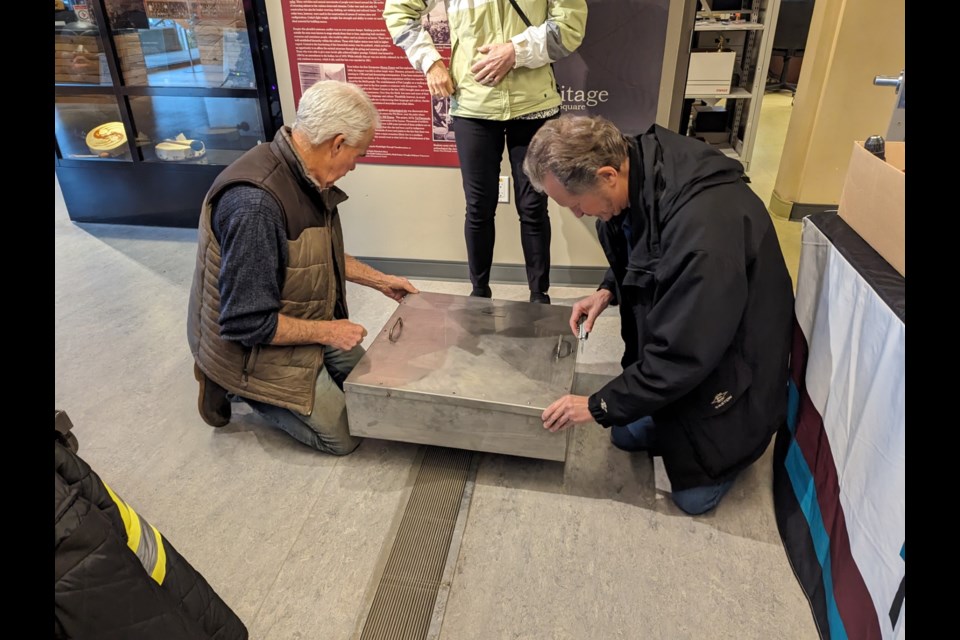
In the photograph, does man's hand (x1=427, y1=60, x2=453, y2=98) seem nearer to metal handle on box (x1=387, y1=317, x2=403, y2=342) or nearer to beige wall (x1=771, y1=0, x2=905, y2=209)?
metal handle on box (x1=387, y1=317, x2=403, y2=342)

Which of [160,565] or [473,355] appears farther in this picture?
[473,355]

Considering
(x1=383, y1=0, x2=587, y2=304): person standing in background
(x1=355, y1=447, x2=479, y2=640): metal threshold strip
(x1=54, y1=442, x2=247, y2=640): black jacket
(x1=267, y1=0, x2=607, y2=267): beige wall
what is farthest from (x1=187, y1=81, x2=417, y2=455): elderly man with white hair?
(x1=267, y1=0, x2=607, y2=267): beige wall

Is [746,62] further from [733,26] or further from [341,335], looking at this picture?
[341,335]

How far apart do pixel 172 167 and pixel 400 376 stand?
244cm

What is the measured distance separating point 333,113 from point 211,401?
36.7 inches

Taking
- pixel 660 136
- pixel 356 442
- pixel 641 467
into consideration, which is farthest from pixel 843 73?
pixel 356 442

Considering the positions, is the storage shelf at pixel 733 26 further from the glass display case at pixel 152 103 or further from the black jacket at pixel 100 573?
the black jacket at pixel 100 573

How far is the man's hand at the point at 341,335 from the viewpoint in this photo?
1.76 m

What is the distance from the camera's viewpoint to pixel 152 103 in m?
3.55

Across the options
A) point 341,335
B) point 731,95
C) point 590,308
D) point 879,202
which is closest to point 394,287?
point 341,335

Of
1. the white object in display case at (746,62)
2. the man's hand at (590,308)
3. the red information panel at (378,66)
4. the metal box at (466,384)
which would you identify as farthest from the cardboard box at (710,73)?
the metal box at (466,384)

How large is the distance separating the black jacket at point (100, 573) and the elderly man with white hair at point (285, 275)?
73 centimetres

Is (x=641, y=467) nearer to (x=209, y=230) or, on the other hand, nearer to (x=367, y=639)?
(x=367, y=639)

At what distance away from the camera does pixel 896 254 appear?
1283 mm
